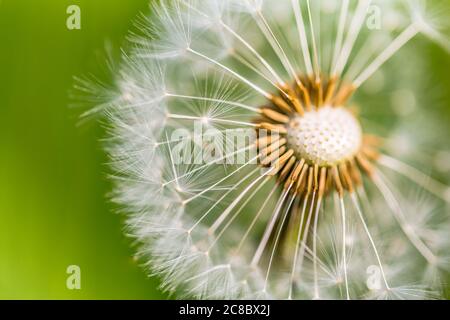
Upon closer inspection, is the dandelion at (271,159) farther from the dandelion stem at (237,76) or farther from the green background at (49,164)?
the green background at (49,164)

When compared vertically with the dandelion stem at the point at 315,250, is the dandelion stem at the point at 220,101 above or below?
above

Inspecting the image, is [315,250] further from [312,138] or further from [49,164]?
[49,164]

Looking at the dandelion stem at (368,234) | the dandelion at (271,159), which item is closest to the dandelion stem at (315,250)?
the dandelion at (271,159)

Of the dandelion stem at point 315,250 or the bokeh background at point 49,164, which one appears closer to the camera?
the dandelion stem at point 315,250

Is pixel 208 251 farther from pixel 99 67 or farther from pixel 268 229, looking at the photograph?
pixel 99 67

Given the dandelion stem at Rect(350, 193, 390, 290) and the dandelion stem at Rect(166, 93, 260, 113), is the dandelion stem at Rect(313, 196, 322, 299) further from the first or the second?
the dandelion stem at Rect(166, 93, 260, 113)

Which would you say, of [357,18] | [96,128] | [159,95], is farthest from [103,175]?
[357,18]
